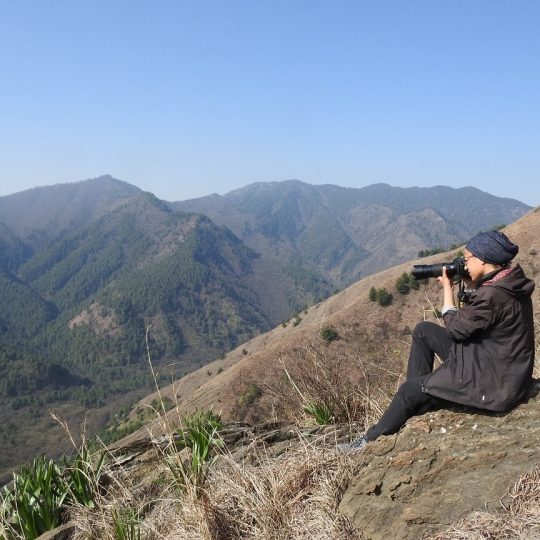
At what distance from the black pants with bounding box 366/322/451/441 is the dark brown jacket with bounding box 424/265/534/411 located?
0.71 feet

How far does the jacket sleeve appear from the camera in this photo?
347cm

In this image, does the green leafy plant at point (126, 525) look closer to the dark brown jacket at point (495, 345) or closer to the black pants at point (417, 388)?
the black pants at point (417, 388)

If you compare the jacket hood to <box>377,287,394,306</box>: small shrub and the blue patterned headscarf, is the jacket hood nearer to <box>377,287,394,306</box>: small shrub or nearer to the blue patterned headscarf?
the blue patterned headscarf

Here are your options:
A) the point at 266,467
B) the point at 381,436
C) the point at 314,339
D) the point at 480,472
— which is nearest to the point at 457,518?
the point at 480,472

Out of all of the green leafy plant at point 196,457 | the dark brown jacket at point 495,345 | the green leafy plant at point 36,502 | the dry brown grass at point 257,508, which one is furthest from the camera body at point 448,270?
the green leafy plant at point 36,502

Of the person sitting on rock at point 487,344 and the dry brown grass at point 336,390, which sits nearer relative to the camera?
the person sitting on rock at point 487,344

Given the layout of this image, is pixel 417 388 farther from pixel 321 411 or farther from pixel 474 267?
pixel 321 411

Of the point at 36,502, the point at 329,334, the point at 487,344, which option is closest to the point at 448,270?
the point at 487,344

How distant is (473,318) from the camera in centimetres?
350

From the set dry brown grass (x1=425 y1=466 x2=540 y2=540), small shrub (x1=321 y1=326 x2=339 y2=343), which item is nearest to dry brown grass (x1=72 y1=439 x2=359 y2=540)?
dry brown grass (x1=425 y1=466 x2=540 y2=540)

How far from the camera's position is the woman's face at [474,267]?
3.78m

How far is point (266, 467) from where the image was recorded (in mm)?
3725

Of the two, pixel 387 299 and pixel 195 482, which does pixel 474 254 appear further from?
pixel 387 299

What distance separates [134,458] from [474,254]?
Answer: 162 inches
